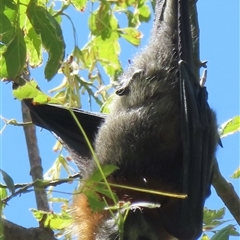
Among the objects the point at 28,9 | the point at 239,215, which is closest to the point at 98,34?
the point at 28,9

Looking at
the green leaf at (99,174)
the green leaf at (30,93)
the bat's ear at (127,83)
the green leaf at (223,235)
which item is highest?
the bat's ear at (127,83)

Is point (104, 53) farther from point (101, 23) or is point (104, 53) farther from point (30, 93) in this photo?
point (30, 93)

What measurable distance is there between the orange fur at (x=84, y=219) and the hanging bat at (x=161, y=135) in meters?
0.01

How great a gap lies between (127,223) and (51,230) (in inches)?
43.3

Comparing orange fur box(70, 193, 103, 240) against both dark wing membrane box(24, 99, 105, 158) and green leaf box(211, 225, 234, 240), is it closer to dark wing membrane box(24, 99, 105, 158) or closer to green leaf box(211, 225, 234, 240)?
dark wing membrane box(24, 99, 105, 158)

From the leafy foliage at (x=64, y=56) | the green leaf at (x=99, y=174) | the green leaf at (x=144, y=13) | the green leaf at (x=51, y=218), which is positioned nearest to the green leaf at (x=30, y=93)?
the leafy foliage at (x=64, y=56)

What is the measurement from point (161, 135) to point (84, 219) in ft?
2.93

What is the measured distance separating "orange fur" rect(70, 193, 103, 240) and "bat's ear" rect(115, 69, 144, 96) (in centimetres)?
86

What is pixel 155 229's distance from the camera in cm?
424

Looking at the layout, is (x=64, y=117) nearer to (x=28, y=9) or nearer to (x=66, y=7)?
(x=66, y=7)

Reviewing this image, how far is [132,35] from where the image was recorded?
4.09 m

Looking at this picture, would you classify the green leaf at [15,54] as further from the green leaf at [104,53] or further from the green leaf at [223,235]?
the green leaf at [104,53]

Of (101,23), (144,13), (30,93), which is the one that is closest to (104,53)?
(101,23)

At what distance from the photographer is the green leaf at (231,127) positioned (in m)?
3.41
